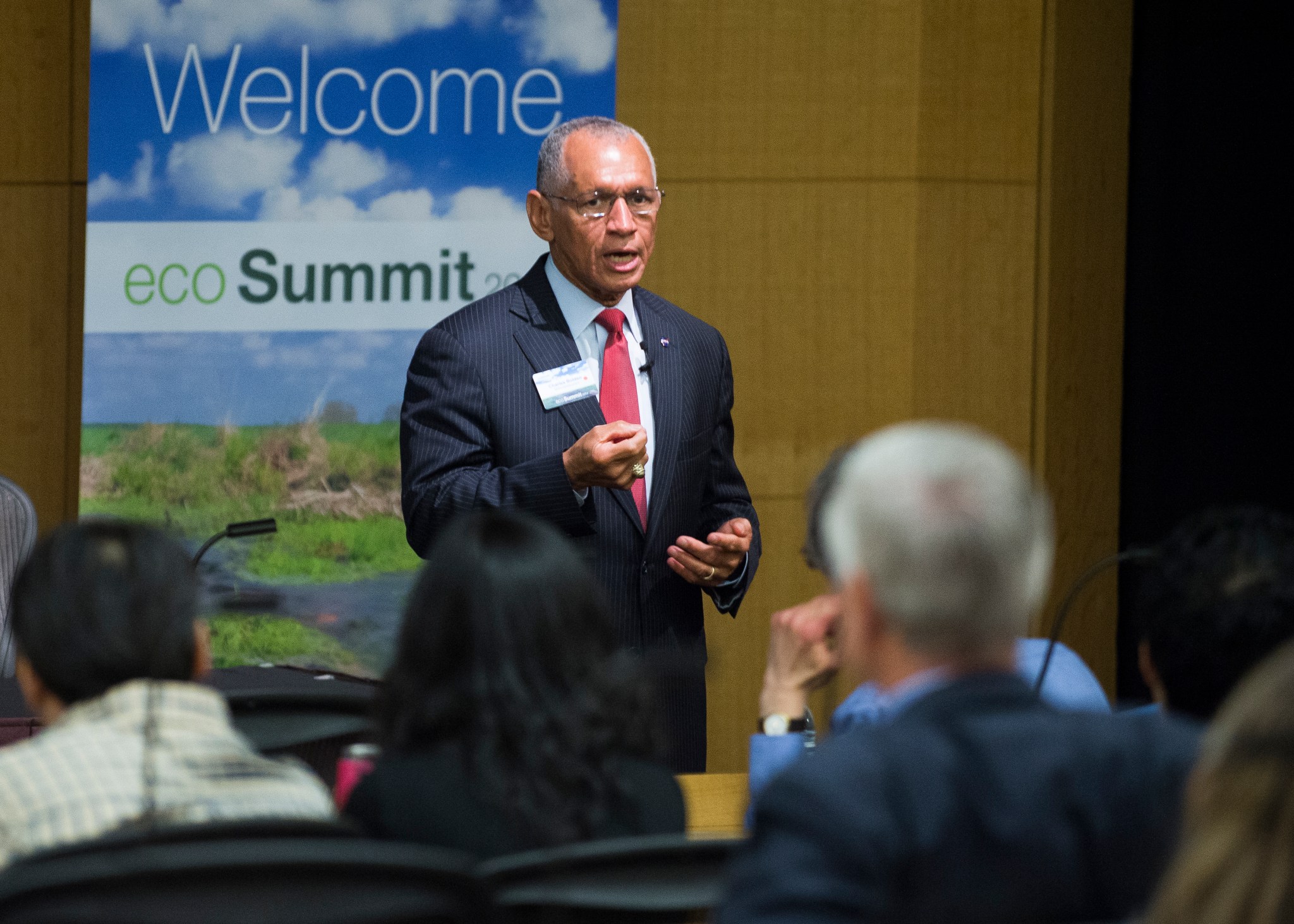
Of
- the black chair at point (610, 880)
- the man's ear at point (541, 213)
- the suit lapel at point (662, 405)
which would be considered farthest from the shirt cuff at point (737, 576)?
the black chair at point (610, 880)

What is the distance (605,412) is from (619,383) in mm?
70

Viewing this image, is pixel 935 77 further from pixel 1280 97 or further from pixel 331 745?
pixel 331 745

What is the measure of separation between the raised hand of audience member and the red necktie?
1.00 meters

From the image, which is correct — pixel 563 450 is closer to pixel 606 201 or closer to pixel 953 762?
pixel 606 201

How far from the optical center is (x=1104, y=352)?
5129 mm

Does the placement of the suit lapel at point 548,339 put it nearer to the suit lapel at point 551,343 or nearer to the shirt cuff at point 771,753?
the suit lapel at point 551,343

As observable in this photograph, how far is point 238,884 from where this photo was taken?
1.18 m

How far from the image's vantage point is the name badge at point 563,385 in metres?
3.18

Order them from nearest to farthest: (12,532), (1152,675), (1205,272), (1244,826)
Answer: (1244,826) < (1152,675) < (12,532) < (1205,272)

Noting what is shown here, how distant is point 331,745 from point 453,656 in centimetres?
109

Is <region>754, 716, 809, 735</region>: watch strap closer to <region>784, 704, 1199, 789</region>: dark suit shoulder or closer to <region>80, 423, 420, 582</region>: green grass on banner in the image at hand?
<region>784, 704, 1199, 789</region>: dark suit shoulder

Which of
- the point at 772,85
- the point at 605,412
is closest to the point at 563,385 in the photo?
the point at 605,412

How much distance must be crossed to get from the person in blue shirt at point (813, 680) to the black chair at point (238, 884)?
0.86 meters

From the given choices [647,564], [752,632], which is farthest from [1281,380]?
[647,564]
